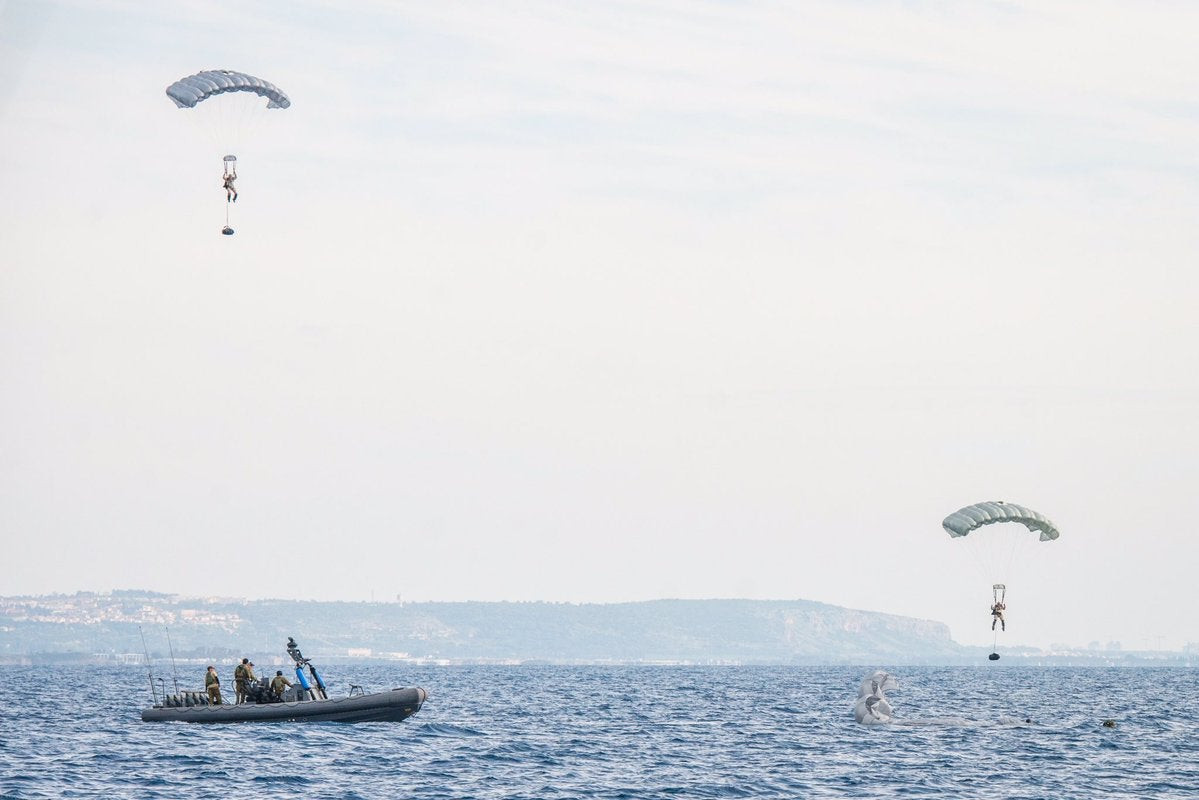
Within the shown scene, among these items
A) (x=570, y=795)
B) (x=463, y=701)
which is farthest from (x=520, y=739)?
(x=463, y=701)

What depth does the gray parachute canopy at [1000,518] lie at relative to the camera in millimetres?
66125

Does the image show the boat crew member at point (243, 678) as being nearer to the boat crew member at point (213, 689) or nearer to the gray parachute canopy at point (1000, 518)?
the boat crew member at point (213, 689)

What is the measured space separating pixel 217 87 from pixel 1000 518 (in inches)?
1419

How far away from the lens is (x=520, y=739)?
2635 inches

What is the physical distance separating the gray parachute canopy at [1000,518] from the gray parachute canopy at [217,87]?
32.0m

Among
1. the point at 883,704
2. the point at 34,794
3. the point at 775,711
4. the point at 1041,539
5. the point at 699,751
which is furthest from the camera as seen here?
the point at 775,711

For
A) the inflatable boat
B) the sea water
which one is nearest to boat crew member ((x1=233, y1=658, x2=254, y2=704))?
the inflatable boat

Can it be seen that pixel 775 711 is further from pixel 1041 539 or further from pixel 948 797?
pixel 948 797

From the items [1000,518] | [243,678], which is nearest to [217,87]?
[243,678]

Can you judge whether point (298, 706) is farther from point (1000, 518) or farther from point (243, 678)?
point (1000, 518)

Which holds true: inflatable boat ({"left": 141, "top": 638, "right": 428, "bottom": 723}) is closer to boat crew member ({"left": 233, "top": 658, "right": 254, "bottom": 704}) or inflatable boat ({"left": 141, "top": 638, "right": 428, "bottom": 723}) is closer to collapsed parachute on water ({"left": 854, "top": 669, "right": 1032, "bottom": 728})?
boat crew member ({"left": 233, "top": 658, "right": 254, "bottom": 704})

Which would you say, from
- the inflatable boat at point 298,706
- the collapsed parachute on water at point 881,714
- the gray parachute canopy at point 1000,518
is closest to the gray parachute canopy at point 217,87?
the inflatable boat at point 298,706

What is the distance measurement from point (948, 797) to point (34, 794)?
2602cm

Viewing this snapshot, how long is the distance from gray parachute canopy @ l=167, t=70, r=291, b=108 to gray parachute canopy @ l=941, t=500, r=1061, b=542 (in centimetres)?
3205
